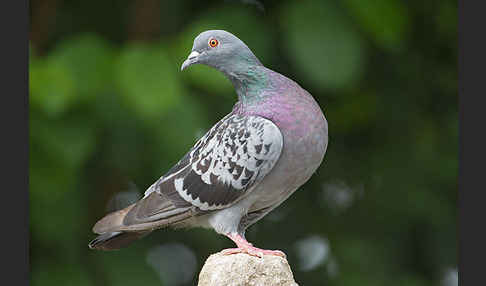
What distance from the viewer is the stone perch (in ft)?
12.0

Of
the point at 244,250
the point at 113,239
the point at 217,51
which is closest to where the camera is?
the point at 244,250

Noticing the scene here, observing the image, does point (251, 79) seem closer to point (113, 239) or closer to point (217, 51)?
point (217, 51)

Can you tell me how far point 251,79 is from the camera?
397 cm

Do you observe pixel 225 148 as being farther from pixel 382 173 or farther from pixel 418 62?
pixel 418 62

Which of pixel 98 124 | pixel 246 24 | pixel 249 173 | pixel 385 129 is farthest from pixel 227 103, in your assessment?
pixel 249 173

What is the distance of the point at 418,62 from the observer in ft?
21.2

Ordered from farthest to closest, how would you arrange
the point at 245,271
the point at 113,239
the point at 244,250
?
the point at 113,239, the point at 244,250, the point at 245,271

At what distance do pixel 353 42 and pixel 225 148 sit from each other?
69.7 inches

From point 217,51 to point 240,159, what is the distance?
0.59 meters

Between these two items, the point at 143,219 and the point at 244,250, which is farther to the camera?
the point at 143,219

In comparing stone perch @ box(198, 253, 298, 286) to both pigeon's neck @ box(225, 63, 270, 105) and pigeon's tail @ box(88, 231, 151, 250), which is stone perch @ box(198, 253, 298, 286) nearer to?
pigeon's tail @ box(88, 231, 151, 250)

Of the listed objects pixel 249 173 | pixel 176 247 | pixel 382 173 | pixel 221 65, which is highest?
pixel 221 65

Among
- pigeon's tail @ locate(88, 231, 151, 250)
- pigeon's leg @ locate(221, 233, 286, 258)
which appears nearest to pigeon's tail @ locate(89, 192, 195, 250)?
pigeon's tail @ locate(88, 231, 151, 250)

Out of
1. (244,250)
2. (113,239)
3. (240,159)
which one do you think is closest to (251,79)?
(240,159)
